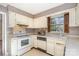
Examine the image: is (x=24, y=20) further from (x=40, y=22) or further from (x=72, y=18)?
(x=72, y=18)

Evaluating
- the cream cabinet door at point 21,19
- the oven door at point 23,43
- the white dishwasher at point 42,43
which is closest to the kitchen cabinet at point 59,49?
the white dishwasher at point 42,43

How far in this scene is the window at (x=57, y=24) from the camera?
103 cm

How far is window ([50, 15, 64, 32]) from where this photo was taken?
1.03m

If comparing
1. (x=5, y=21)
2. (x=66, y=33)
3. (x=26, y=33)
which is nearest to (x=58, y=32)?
(x=66, y=33)

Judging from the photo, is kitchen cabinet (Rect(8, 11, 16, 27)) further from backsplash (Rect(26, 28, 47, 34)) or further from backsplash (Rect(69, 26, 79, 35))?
backsplash (Rect(69, 26, 79, 35))

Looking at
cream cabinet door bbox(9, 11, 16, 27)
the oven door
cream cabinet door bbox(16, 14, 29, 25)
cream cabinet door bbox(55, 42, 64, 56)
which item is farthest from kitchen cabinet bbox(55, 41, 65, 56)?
cream cabinet door bbox(9, 11, 16, 27)

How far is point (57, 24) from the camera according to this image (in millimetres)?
1080

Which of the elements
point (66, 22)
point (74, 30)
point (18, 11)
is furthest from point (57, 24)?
point (18, 11)

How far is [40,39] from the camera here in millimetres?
1167

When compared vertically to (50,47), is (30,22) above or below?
above

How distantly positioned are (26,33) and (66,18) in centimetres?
59

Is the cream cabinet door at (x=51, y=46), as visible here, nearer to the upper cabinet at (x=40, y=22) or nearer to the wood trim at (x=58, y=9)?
the upper cabinet at (x=40, y=22)

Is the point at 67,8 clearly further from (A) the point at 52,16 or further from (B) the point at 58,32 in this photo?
(B) the point at 58,32

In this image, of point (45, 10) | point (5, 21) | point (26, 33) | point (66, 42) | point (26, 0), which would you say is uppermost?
point (26, 0)
